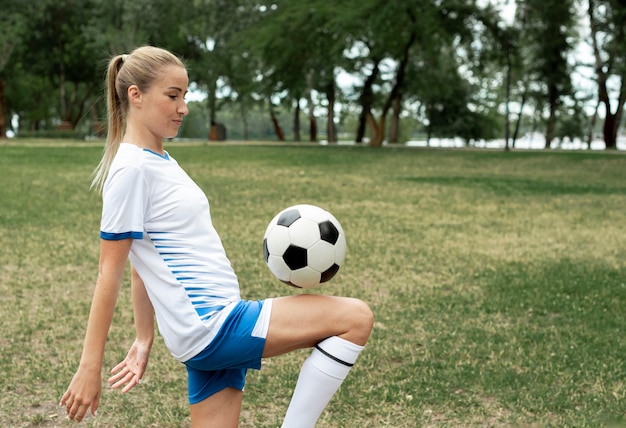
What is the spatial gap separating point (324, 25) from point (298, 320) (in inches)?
1022

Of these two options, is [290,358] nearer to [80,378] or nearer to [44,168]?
[80,378]

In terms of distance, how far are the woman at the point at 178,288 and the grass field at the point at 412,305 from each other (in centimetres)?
142

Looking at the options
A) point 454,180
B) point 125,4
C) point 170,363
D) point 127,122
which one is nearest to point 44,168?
point 454,180

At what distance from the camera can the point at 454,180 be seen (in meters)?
17.5

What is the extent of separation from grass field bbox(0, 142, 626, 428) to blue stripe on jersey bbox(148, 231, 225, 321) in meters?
1.52

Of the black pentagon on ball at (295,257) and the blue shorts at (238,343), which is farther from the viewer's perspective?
the black pentagon on ball at (295,257)

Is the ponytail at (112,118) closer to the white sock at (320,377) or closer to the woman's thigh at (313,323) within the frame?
the woman's thigh at (313,323)

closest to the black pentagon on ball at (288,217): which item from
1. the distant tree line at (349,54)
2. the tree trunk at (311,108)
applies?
the distant tree line at (349,54)

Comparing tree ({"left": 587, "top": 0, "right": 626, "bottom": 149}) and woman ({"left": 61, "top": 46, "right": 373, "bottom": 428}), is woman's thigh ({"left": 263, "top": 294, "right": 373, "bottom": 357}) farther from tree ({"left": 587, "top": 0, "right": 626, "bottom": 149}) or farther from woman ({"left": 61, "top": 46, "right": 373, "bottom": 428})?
tree ({"left": 587, "top": 0, "right": 626, "bottom": 149})

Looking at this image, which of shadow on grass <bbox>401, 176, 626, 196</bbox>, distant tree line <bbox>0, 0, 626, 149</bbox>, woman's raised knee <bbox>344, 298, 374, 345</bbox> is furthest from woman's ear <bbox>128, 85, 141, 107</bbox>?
distant tree line <bbox>0, 0, 626, 149</bbox>

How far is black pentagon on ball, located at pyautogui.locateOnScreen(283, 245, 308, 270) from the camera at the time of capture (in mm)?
2742

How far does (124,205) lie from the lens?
242 cm

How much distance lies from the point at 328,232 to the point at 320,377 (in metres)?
0.59

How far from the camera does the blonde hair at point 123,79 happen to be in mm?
2572
